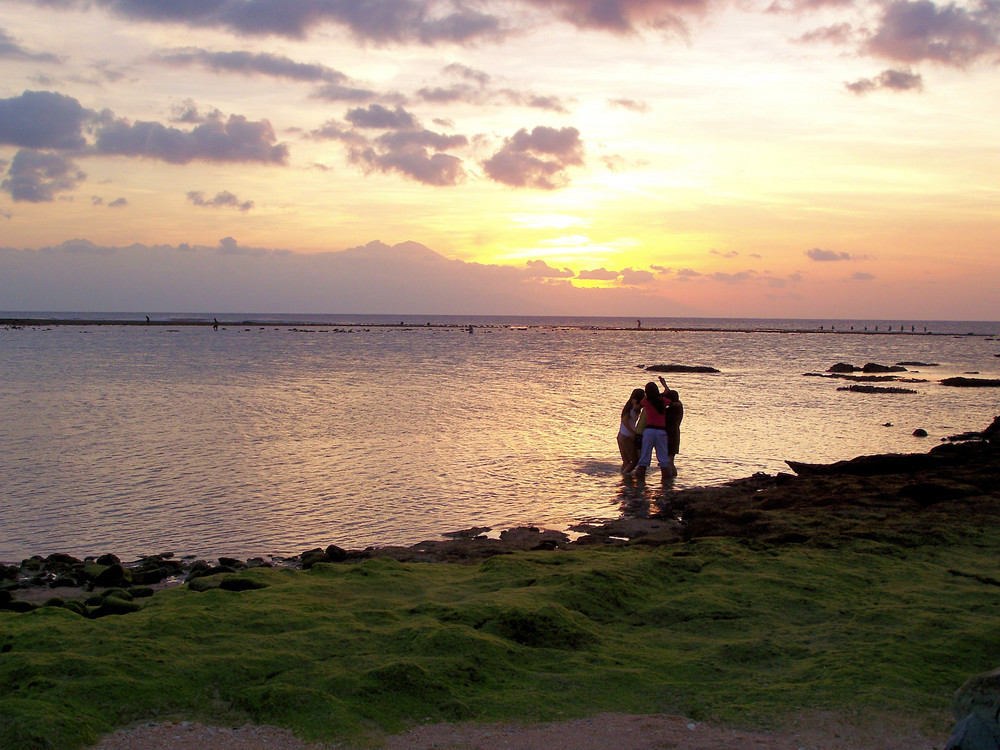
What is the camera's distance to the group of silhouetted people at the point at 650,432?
58.7 feet

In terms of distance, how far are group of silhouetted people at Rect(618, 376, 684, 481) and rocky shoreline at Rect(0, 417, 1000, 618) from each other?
260cm

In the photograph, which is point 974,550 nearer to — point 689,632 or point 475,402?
point 689,632

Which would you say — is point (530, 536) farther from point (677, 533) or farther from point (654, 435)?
point (654, 435)

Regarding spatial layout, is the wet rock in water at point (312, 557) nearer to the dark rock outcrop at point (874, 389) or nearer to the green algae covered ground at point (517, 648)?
the green algae covered ground at point (517, 648)

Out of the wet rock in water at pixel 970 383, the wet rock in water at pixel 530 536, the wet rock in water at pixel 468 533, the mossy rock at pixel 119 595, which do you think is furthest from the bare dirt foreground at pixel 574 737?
the wet rock in water at pixel 970 383

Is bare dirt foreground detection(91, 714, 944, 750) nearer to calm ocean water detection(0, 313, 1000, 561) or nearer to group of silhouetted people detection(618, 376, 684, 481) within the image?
calm ocean water detection(0, 313, 1000, 561)

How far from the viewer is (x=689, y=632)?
23.2ft

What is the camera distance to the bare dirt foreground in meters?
5.00

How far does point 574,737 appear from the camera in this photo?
516 cm

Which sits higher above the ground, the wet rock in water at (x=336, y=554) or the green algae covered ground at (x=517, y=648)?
the green algae covered ground at (x=517, y=648)

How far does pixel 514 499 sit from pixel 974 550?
8.46m

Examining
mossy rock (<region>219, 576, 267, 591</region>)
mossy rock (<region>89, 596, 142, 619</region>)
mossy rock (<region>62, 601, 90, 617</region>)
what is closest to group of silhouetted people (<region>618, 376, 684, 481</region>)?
mossy rock (<region>219, 576, 267, 591</region>)

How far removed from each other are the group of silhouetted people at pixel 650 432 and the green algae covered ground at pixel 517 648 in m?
8.90

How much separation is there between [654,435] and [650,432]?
11 cm
